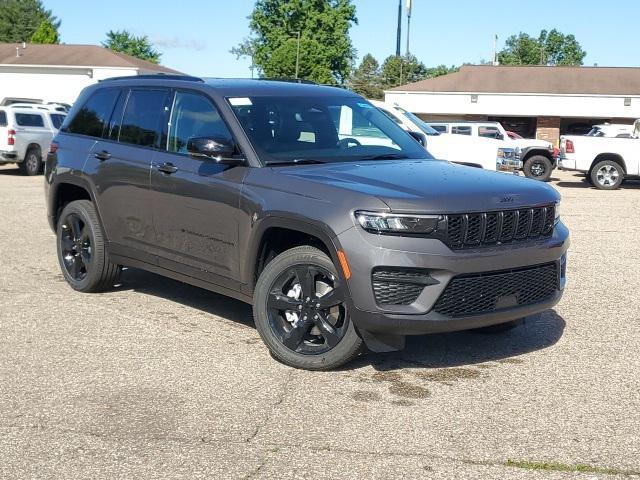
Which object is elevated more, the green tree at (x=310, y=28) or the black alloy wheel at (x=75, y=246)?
the green tree at (x=310, y=28)

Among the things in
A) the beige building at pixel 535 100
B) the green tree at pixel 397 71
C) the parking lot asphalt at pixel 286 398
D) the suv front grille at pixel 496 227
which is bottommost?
the parking lot asphalt at pixel 286 398

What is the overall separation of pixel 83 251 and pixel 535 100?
42991 mm

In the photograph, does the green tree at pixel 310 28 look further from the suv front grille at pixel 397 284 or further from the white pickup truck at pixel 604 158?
the suv front grille at pixel 397 284

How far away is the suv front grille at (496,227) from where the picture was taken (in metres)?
5.12

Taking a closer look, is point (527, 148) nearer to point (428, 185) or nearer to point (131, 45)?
point (428, 185)

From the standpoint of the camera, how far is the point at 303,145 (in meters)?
6.22

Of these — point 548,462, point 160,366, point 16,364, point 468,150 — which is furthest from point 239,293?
point 468,150

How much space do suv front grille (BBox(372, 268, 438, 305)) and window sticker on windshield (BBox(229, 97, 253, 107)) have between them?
6.40 ft

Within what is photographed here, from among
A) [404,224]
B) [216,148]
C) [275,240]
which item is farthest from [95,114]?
[404,224]

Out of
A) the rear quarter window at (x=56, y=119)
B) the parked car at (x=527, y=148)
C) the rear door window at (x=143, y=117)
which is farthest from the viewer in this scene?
the parked car at (x=527, y=148)

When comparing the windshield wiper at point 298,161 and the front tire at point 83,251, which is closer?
the windshield wiper at point 298,161

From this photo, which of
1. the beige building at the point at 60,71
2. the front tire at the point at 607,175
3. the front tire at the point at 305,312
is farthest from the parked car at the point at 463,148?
the beige building at the point at 60,71

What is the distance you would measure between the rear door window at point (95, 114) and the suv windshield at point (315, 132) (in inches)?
69.0

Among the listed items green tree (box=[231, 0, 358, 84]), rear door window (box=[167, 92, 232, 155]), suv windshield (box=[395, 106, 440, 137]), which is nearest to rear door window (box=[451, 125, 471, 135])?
suv windshield (box=[395, 106, 440, 137])
